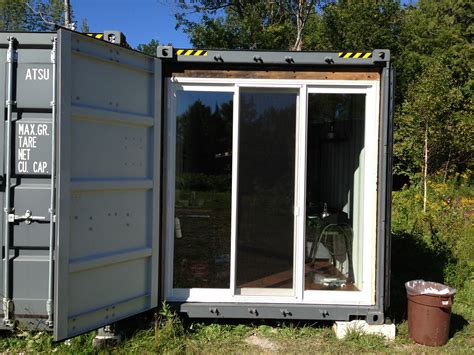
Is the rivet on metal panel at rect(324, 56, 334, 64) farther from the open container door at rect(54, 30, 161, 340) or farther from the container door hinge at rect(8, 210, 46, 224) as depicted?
the container door hinge at rect(8, 210, 46, 224)

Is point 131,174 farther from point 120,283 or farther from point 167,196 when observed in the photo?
point 120,283

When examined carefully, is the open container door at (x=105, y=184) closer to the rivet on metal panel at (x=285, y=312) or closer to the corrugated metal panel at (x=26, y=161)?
the corrugated metal panel at (x=26, y=161)

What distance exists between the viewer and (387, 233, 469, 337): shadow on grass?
6.10 metres

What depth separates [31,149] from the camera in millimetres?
3961

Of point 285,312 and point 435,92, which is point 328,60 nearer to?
point 285,312

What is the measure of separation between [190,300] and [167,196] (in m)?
1.10

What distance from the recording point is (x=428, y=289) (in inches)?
185

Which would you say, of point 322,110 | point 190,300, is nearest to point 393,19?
point 322,110

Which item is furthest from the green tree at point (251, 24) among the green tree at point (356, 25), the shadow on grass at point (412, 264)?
the shadow on grass at point (412, 264)

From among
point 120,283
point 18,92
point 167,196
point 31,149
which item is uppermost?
point 18,92

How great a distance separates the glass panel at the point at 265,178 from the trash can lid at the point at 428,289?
4.13 feet

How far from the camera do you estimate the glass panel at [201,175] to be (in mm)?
4625

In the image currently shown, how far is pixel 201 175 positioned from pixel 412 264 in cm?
409

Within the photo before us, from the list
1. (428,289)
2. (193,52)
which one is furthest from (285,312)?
(193,52)
